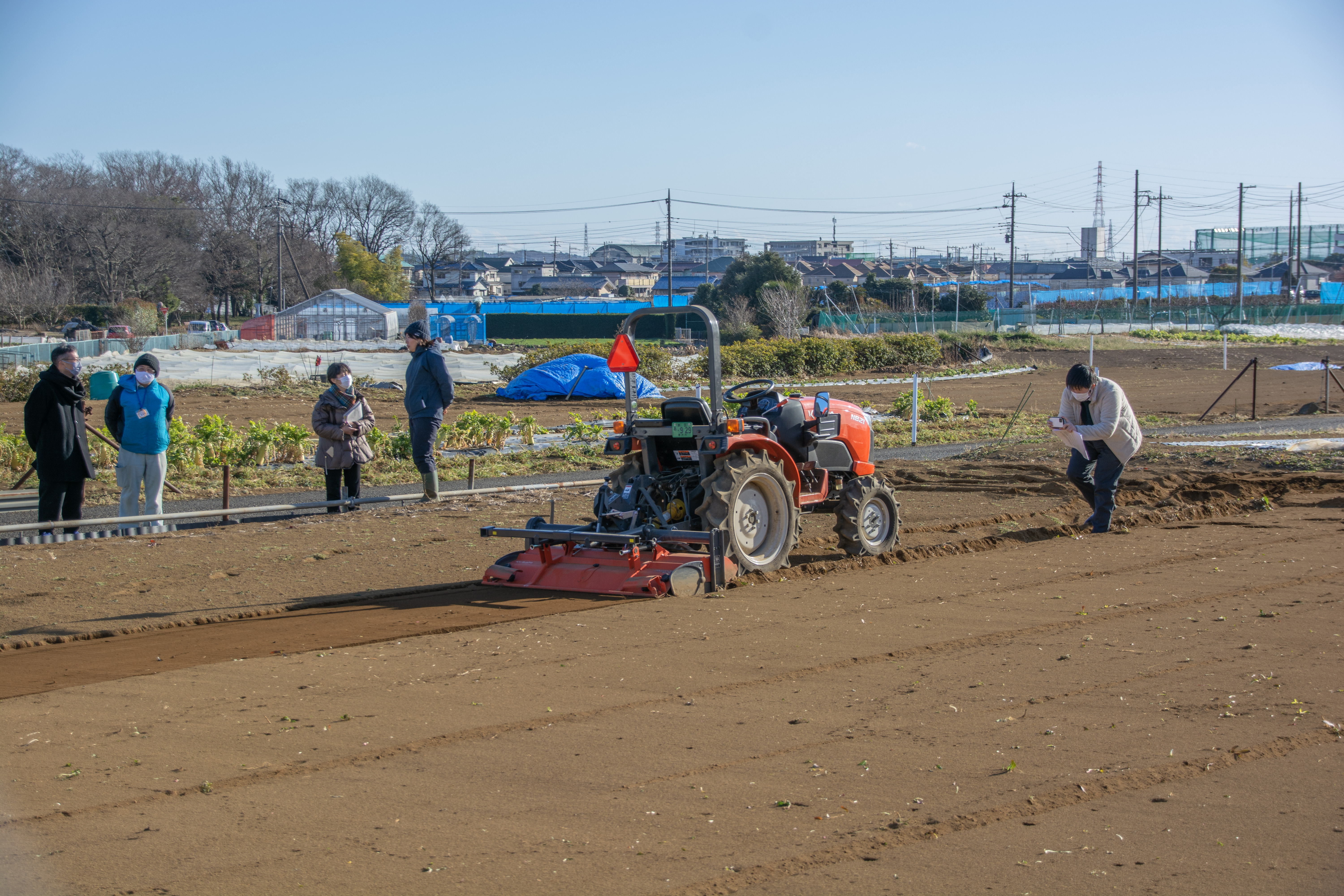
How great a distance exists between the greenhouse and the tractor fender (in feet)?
152

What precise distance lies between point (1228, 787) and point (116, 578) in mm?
7554

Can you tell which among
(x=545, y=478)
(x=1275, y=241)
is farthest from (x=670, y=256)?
(x=1275, y=241)

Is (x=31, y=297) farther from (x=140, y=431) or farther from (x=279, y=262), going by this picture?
(x=140, y=431)

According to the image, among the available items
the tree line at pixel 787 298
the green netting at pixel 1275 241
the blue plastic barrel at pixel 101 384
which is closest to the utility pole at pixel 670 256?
the tree line at pixel 787 298

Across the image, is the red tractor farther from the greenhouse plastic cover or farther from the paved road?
the greenhouse plastic cover

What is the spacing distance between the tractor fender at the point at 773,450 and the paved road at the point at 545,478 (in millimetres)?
4573

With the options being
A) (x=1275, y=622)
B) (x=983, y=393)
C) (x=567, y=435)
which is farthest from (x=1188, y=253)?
(x=1275, y=622)

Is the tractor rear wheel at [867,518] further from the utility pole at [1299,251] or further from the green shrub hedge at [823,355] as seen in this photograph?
the utility pole at [1299,251]

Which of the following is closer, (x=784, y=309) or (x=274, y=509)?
(x=274, y=509)

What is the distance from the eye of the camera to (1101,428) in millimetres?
10047

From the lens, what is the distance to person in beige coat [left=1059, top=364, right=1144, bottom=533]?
1005 cm

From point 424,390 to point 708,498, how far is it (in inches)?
152

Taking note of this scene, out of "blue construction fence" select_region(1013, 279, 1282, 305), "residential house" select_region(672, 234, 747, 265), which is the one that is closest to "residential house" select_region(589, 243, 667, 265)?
"residential house" select_region(672, 234, 747, 265)

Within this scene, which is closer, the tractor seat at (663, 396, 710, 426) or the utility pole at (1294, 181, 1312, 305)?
the tractor seat at (663, 396, 710, 426)
